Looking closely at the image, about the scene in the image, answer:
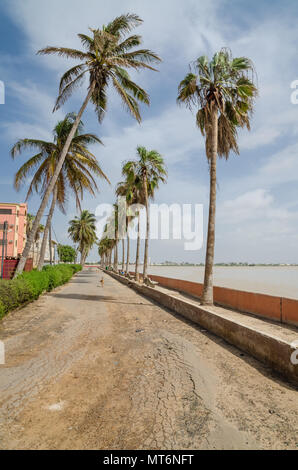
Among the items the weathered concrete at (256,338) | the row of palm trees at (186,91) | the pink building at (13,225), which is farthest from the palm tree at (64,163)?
the pink building at (13,225)

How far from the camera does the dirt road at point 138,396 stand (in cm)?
282

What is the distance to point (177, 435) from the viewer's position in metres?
2.85

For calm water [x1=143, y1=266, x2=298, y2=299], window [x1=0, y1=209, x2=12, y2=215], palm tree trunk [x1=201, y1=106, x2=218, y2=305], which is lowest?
calm water [x1=143, y1=266, x2=298, y2=299]

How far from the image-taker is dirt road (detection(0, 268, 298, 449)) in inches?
111

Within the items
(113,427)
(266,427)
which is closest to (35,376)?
(113,427)

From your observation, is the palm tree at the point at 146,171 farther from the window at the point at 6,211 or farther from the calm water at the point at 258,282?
the window at the point at 6,211

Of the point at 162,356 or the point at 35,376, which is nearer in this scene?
the point at 35,376

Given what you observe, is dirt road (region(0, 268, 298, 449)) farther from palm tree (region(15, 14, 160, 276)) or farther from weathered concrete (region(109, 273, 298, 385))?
palm tree (region(15, 14, 160, 276))

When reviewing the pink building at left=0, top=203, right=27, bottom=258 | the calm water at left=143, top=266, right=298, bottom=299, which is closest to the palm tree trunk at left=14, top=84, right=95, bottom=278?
the calm water at left=143, top=266, right=298, bottom=299

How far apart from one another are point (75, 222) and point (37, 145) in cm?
4880

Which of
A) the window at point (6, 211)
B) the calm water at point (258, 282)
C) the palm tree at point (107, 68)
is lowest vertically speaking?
the calm water at point (258, 282)

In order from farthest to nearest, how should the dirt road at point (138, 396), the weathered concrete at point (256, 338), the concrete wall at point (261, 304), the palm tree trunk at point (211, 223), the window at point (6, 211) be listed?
the window at point (6, 211) < the palm tree trunk at point (211, 223) < the concrete wall at point (261, 304) < the weathered concrete at point (256, 338) < the dirt road at point (138, 396)

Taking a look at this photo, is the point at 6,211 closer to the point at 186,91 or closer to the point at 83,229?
the point at 83,229
